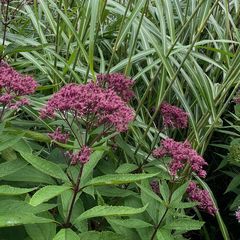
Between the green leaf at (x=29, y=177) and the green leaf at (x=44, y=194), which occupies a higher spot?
the green leaf at (x=44, y=194)

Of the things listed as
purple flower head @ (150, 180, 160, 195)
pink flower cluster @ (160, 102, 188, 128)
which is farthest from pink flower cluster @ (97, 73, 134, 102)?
purple flower head @ (150, 180, 160, 195)

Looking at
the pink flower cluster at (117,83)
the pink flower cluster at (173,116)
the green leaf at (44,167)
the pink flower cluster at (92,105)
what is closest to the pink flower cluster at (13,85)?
the pink flower cluster at (92,105)

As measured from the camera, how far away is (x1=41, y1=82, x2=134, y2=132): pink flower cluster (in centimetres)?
125

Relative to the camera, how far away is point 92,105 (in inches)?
49.4

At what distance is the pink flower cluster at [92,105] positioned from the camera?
1.25 meters

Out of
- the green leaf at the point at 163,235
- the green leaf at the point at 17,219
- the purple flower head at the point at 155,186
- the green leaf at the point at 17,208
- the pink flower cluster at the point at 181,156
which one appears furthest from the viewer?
the purple flower head at the point at 155,186

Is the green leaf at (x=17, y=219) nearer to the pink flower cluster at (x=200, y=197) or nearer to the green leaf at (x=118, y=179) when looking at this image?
the green leaf at (x=118, y=179)

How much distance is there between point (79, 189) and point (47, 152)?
55 centimetres

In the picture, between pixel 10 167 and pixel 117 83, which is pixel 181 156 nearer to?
pixel 117 83

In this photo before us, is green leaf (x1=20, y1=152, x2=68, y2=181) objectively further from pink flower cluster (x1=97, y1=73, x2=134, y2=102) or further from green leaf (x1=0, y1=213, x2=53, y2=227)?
pink flower cluster (x1=97, y1=73, x2=134, y2=102)

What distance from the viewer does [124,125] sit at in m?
1.34

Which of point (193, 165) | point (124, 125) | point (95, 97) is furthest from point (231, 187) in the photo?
point (95, 97)

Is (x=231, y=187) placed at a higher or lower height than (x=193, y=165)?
lower

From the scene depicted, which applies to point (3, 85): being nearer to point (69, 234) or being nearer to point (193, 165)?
point (69, 234)
